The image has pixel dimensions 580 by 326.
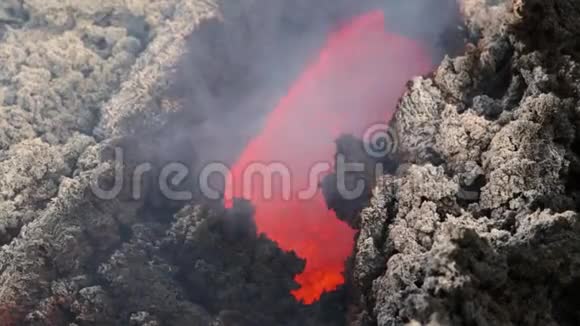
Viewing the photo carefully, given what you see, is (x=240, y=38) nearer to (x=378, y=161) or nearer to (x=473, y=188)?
(x=378, y=161)

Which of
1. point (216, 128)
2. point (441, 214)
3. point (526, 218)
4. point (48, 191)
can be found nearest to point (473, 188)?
point (441, 214)

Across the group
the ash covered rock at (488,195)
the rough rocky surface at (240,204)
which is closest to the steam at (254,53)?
the rough rocky surface at (240,204)

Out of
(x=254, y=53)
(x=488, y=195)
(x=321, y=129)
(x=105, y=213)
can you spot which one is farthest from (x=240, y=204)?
(x=488, y=195)

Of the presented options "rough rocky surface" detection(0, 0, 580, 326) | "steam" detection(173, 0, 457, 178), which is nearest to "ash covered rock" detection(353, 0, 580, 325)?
"rough rocky surface" detection(0, 0, 580, 326)

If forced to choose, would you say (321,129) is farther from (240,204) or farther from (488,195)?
(488,195)

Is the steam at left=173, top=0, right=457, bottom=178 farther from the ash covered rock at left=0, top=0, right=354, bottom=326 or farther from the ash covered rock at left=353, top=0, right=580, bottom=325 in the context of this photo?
the ash covered rock at left=353, top=0, right=580, bottom=325

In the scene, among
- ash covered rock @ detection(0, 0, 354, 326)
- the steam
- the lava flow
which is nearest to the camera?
ash covered rock @ detection(0, 0, 354, 326)
